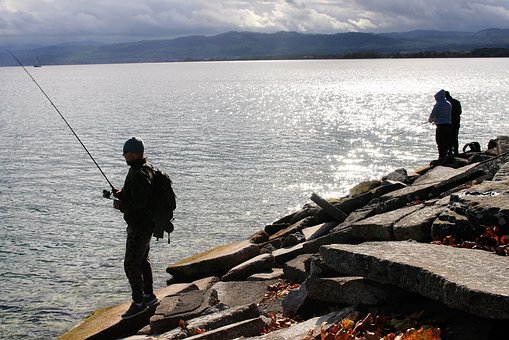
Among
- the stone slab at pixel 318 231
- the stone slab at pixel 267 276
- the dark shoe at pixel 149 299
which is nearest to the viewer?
the dark shoe at pixel 149 299

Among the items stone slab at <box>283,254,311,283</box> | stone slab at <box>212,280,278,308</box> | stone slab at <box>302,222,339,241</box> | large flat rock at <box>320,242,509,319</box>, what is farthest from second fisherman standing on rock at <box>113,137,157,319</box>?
stone slab at <box>302,222,339,241</box>

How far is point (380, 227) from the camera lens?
33.4 ft

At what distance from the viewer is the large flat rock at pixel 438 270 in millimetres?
5828

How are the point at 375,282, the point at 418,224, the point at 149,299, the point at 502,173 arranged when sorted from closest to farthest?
the point at 375,282 → the point at 418,224 → the point at 149,299 → the point at 502,173

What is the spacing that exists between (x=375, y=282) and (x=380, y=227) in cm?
280

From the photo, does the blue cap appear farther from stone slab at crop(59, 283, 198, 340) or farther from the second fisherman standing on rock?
stone slab at crop(59, 283, 198, 340)

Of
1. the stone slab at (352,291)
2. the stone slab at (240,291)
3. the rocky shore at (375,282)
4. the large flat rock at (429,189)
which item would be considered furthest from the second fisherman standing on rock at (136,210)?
the large flat rock at (429,189)

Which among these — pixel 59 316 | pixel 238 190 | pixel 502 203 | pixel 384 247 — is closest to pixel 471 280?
pixel 384 247

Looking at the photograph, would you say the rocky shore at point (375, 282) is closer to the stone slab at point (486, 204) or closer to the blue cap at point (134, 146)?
the stone slab at point (486, 204)

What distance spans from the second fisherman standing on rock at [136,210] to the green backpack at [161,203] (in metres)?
0.10

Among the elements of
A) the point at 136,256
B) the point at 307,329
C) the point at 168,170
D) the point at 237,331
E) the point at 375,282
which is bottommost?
the point at 168,170

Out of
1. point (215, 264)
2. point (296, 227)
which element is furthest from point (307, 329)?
point (296, 227)

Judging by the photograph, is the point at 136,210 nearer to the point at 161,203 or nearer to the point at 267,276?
the point at 161,203

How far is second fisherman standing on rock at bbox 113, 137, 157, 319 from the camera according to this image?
31.4 ft
